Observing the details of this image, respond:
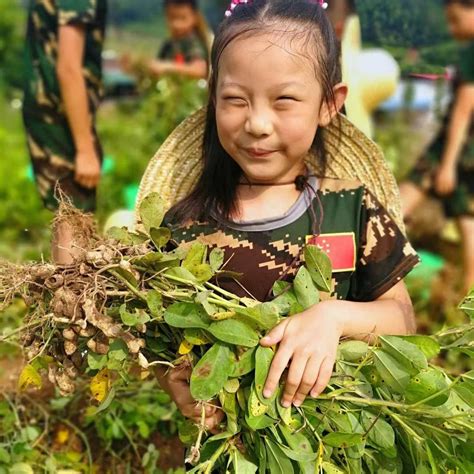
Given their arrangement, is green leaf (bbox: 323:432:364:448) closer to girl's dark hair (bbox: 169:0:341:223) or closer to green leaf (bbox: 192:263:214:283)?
green leaf (bbox: 192:263:214:283)

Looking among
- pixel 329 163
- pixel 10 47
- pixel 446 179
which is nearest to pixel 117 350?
pixel 329 163

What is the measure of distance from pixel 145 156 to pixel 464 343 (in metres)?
3.32

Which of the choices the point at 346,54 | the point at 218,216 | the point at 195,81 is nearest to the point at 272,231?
the point at 218,216

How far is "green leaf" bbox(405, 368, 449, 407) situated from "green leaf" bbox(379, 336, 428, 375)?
13 mm

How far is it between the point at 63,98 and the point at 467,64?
1.70m

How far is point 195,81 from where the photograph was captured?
407 centimetres

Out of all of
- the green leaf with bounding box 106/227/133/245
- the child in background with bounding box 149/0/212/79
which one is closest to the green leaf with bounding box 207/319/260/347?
the green leaf with bounding box 106/227/133/245

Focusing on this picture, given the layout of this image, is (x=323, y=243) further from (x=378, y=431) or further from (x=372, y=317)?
(x=378, y=431)

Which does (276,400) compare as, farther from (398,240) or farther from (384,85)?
(384,85)

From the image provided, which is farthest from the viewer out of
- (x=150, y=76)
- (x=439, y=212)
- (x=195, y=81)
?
(x=150, y=76)

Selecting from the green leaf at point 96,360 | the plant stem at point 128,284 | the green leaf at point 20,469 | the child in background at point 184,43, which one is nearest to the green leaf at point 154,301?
the plant stem at point 128,284

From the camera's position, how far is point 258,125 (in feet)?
4.27

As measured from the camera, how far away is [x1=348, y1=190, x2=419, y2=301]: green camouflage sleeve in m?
1.46

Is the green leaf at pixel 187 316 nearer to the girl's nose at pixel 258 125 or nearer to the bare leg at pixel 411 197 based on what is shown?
the girl's nose at pixel 258 125
